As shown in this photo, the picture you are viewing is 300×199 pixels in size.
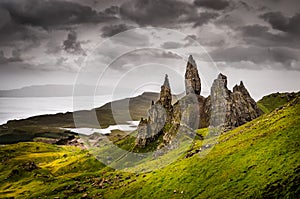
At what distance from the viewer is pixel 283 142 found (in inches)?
2645

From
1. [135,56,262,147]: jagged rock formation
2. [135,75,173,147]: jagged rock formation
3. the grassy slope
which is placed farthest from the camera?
[135,75,173,147]: jagged rock formation

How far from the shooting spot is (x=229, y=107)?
167625 mm

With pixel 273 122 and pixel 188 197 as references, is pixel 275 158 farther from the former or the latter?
pixel 273 122

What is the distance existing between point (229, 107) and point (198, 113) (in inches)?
802

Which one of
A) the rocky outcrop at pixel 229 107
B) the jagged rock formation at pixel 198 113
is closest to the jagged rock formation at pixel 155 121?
the jagged rock formation at pixel 198 113

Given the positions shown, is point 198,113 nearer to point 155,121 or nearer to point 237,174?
point 155,121

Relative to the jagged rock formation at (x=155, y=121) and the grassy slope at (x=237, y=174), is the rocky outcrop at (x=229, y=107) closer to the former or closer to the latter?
the jagged rock formation at (x=155, y=121)

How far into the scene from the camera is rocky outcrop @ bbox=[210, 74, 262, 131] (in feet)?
532

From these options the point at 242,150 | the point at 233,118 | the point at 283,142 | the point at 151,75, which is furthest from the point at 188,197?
the point at 233,118

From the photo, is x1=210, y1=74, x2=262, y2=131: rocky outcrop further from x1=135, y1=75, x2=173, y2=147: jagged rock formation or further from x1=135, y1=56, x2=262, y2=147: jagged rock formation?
x1=135, y1=75, x2=173, y2=147: jagged rock formation

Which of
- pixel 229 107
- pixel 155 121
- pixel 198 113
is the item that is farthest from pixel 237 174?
pixel 155 121

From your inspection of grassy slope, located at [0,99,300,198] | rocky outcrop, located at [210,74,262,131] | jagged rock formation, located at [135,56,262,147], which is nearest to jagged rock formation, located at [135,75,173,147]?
jagged rock formation, located at [135,56,262,147]

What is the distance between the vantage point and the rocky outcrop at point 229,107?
162 m

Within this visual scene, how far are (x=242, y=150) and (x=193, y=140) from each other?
200ft
